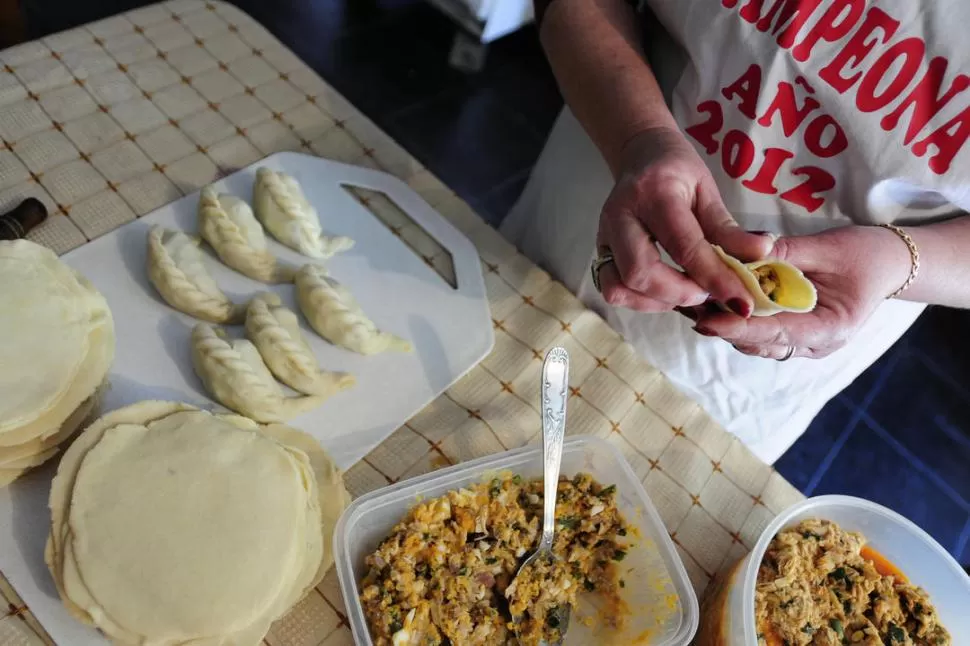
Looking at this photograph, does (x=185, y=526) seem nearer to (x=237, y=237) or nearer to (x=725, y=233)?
(x=237, y=237)

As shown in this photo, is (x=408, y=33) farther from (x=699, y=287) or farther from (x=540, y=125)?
(x=699, y=287)

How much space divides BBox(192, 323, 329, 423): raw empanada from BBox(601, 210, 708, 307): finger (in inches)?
21.9

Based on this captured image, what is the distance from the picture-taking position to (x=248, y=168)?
1.41 meters

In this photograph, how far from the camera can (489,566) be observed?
100 cm

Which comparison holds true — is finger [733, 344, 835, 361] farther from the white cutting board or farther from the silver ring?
the white cutting board

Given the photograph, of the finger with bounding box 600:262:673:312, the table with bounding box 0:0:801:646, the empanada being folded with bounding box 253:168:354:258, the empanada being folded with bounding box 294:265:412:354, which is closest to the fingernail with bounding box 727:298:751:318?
the finger with bounding box 600:262:673:312

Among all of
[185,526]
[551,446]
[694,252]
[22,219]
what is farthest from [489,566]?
[22,219]

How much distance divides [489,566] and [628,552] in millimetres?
219

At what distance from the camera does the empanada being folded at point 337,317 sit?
118 cm

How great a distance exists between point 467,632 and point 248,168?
99 cm

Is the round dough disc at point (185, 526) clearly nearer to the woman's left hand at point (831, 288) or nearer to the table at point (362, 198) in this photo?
the table at point (362, 198)

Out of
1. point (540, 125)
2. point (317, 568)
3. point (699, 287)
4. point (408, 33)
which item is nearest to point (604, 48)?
point (699, 287)

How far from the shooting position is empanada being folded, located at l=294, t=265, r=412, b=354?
118cm

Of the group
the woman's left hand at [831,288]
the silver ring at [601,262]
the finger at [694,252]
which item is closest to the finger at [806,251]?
the woman's left hand at [831,288]
